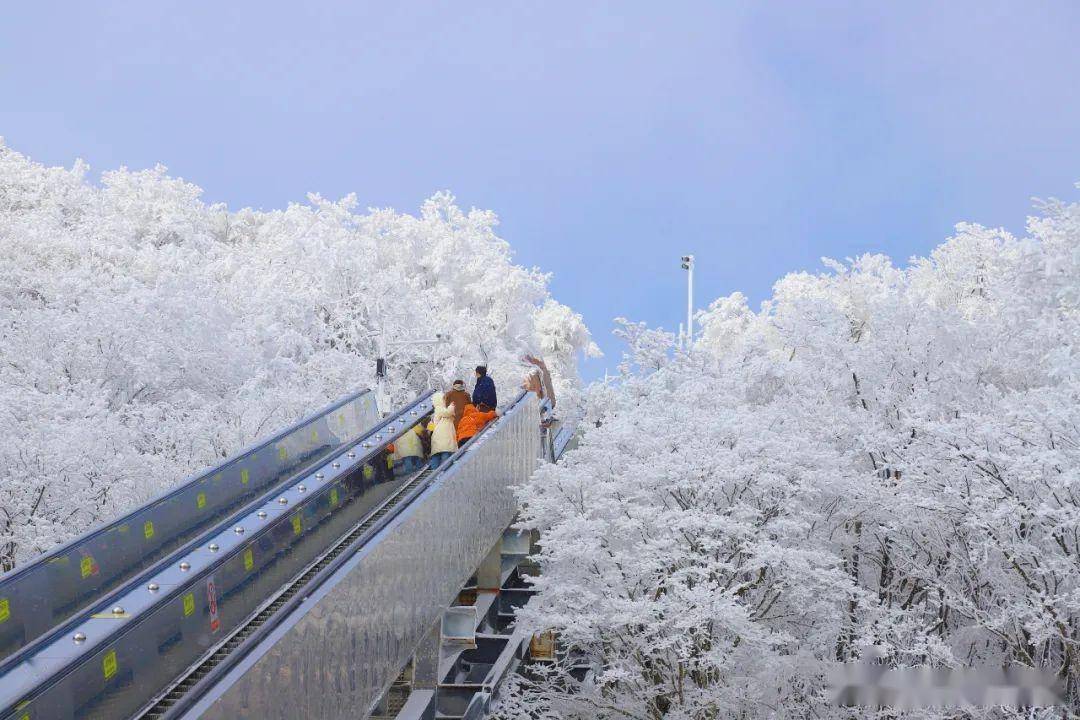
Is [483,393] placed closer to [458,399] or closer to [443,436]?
[458,399]

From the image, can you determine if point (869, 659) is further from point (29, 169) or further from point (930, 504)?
point (29, 169)

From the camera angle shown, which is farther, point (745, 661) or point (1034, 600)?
point (745, 661)

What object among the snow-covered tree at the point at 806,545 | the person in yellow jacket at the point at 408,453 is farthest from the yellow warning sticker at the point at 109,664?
the snow-covered tree at the point at 806,545

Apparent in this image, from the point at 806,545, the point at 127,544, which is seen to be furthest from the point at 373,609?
the point at 806,545

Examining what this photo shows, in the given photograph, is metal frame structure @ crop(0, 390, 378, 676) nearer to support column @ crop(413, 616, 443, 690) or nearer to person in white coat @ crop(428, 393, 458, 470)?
person in white coat @ crop(428, 393, 458, 470)

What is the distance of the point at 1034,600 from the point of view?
13531mm

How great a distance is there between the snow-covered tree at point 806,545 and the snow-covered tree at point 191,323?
7.96 meters

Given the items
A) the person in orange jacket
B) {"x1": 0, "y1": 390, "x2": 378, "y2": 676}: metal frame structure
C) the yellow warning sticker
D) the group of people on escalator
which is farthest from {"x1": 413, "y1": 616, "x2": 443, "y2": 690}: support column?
the yellow warning sticker

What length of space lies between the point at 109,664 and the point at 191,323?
74.9 feet

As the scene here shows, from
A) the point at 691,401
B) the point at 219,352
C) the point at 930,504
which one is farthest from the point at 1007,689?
the point at 219,352

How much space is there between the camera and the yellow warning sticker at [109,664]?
6254 millimetres

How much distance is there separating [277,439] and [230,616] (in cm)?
492

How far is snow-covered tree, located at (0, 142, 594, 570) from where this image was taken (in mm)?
19812

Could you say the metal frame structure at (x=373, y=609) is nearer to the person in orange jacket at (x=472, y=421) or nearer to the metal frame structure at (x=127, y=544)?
the person in orange jacket at (x=472, y=421)
